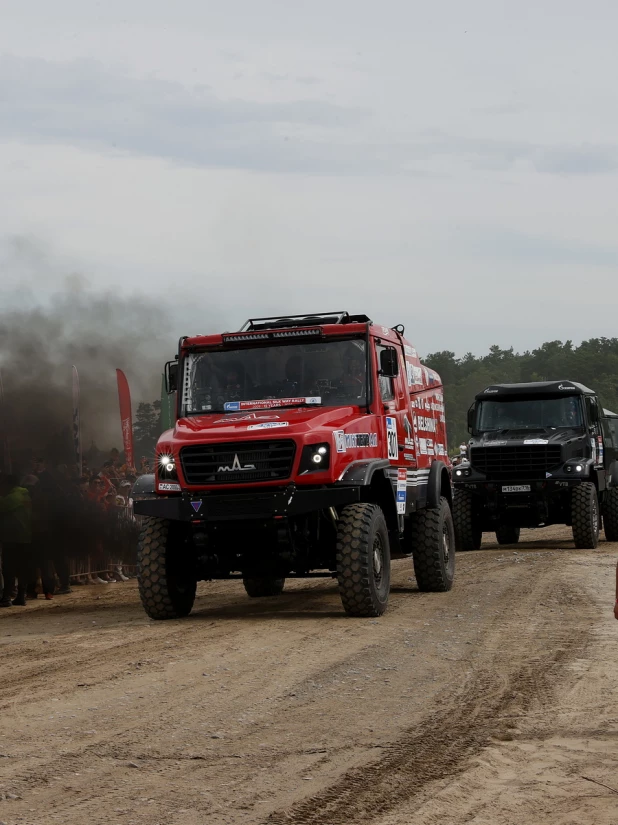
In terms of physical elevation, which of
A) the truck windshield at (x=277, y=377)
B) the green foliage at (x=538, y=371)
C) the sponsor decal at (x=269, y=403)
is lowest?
the sponsor decal at (x=269, y=403)

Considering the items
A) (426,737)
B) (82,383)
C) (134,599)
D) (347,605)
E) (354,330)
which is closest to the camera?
(426,737)

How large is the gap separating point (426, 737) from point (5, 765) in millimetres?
2177

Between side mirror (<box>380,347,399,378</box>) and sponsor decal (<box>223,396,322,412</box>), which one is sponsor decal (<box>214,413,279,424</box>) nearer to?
sponsor decal (<box>223,396,322,412</box>)

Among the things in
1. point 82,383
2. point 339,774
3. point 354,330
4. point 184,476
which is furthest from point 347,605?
point 82,383

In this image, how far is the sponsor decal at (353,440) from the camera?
11.0 meters

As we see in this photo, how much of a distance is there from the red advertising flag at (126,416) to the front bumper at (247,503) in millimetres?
13756

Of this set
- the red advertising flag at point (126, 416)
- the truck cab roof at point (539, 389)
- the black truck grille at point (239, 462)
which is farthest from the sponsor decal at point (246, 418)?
the red advertising flag at point (126, 416)

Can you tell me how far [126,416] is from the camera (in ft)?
83.6

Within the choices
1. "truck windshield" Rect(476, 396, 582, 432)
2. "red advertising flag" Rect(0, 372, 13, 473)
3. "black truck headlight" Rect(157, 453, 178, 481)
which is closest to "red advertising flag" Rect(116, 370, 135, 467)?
"red advertising flag" Rect(0, 372, 13, 473)

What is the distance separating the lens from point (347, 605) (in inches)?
436

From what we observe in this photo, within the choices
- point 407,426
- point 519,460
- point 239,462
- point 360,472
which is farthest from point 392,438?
point 519,460

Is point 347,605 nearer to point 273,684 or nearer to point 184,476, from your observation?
point 184,476

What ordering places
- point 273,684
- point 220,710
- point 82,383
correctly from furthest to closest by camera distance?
point 82,383 → point 273,684 → point 220,710

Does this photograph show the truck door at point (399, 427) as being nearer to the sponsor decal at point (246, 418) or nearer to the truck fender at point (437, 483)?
the truck fender at point (437, 483)
